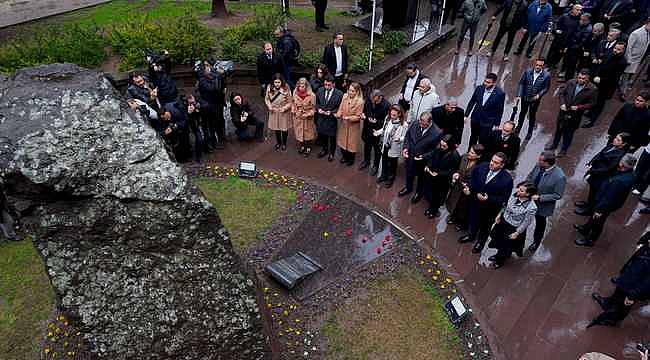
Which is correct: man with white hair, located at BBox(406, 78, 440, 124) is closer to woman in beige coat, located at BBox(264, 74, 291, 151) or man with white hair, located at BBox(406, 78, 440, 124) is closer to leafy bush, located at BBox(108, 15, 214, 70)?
woman in beige coat, located at BBox(264, 74, 291, 151)

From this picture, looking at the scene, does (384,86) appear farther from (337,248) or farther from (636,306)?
(636,306)

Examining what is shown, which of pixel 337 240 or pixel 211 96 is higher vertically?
pixel 211 96

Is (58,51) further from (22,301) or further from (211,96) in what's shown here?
(22,301)

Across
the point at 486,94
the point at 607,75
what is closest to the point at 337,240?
the point at 486,94

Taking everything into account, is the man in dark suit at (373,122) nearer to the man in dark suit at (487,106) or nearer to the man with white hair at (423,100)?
the man with white hair at (423,100)

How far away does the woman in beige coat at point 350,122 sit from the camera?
370 inches

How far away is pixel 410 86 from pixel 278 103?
104 inches

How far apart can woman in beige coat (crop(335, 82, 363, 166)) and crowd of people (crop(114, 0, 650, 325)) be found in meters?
0.02

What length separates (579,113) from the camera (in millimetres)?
9922

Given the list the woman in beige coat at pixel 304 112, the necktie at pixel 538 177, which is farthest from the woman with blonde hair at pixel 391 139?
the necktie at pixel 538 177

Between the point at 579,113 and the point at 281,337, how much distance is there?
23.6ft

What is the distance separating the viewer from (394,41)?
13828 mm

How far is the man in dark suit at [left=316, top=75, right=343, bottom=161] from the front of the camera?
31.7 ft

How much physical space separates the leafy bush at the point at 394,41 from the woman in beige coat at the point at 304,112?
4.54 metres
